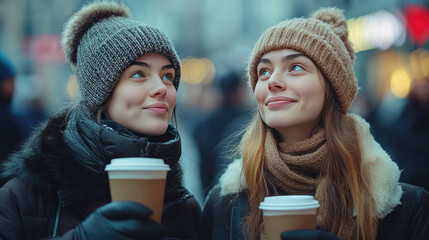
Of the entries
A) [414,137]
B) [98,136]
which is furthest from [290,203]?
[414,137]

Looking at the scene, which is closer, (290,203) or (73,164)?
(290,203)

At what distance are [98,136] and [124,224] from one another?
745 millimetres

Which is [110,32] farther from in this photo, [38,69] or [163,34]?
[38,69]

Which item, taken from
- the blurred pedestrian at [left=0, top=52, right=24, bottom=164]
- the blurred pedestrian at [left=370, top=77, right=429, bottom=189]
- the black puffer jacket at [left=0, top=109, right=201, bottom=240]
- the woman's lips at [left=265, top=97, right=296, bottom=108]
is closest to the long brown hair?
the woman's lips at [left=265, top=97, right=296, bottom=108]

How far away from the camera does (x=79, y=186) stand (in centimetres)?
267

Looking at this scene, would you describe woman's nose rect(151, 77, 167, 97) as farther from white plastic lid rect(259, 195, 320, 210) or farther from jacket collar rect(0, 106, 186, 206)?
white plastic lid rect(259, 195, 320, 210)

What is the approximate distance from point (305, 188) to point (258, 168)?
33 centimetres

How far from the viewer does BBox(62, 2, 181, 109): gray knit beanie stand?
2.91m

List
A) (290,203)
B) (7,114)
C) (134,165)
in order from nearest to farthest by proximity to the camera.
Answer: (134,165) < (290,203) < (7,114)

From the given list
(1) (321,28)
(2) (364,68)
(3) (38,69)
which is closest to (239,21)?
(3) (38,69)

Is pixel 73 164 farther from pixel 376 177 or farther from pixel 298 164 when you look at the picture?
pixel 376 177

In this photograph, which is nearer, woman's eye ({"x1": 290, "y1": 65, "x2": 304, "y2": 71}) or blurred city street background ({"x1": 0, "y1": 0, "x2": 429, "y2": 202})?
woman's eye ({"x1": 290, "y1": 65, "x2": 304, "y2": 71})

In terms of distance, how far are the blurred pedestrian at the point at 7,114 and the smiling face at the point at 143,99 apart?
2.44m

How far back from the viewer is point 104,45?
296 centimetres
